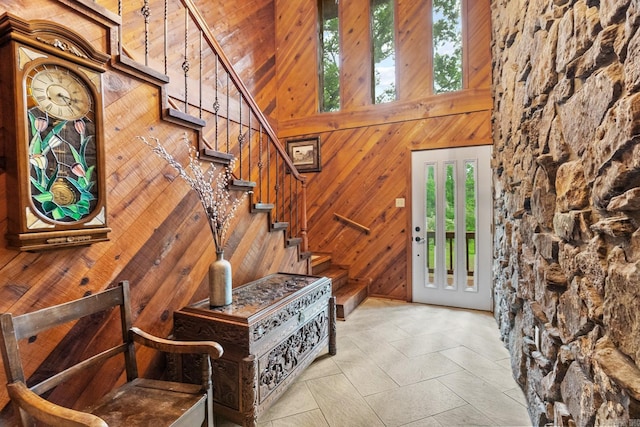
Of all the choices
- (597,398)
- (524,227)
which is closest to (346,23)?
(524,227)

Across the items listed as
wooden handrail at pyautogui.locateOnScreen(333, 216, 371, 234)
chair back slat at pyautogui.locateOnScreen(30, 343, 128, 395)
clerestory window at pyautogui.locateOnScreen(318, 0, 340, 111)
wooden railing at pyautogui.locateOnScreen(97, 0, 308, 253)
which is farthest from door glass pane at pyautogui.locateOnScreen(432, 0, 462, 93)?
chair back slat at pyautogui.locateOnScreen(30, 343, 128, 395)

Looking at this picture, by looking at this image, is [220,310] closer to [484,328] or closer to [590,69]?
[590,69]

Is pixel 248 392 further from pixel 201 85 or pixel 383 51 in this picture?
pixel 383 51

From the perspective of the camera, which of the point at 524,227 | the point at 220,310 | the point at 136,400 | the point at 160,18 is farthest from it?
the point at 160,18

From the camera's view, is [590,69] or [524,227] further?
[524,227]

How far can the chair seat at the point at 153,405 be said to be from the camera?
4.03ft

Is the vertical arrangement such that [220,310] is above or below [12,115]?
below

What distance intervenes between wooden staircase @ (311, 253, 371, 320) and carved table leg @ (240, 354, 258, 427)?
190cm

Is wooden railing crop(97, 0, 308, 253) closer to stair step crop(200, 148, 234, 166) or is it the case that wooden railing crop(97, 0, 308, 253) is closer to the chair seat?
stair step crop(200, 148, 234, 166)

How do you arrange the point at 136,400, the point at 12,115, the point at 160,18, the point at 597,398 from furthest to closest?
the point at 160,18 < the point at 136,400 < the point at 12,115 < the point at 597,398

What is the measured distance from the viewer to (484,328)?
319 cm

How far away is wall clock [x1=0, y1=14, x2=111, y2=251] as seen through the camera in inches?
46.7

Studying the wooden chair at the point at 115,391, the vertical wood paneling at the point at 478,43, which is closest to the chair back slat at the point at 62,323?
the wooden chair at the point at 115,391

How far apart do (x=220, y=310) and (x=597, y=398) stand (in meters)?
1.78
